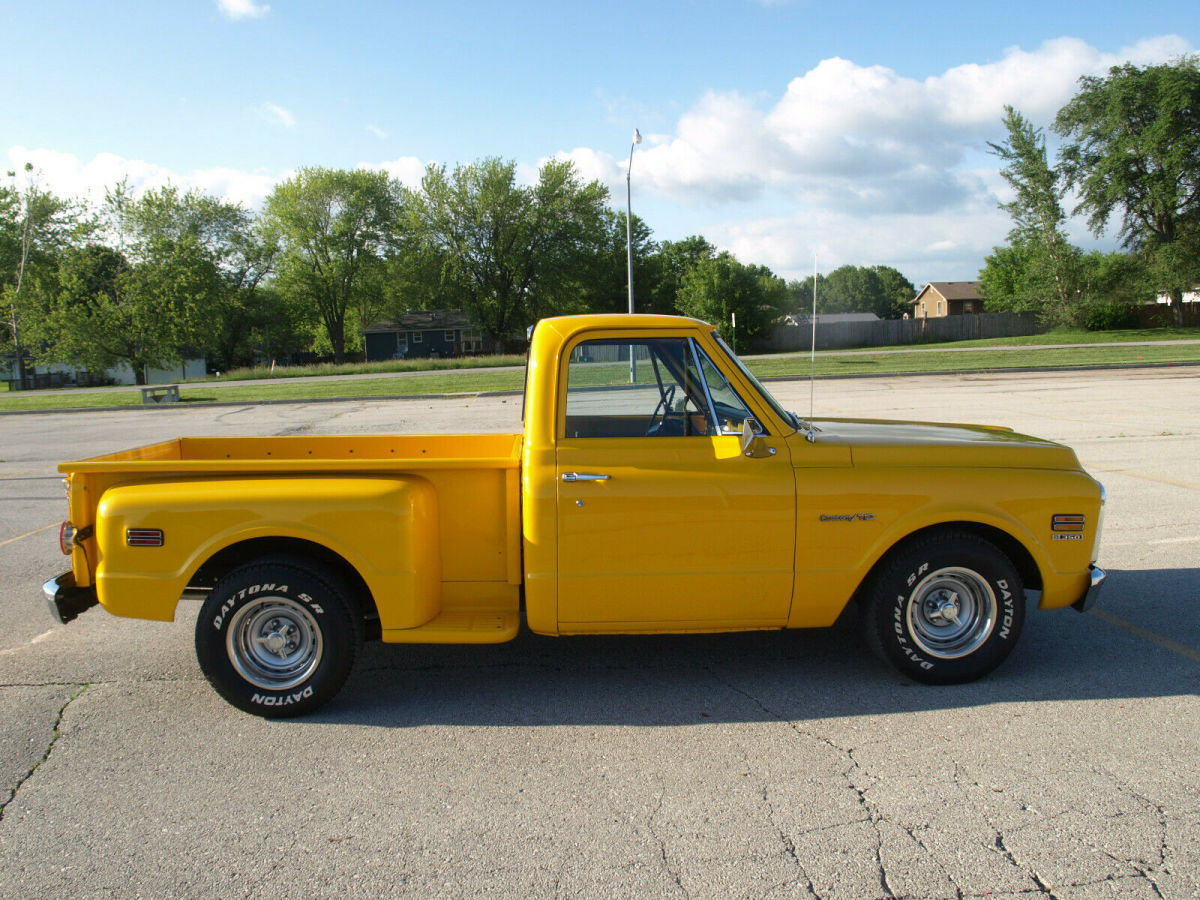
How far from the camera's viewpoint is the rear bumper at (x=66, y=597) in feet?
13.2

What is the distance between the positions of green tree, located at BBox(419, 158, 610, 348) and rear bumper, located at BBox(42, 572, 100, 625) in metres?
66.2

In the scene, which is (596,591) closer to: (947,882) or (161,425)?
Result: (947,882)

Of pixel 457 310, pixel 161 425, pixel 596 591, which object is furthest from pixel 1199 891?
pixel 457 310

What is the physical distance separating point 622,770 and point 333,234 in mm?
71306

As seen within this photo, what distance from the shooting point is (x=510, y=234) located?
224 ft

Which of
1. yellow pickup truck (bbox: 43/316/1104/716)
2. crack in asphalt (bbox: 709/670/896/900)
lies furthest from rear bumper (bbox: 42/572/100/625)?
crack in asphalt (bbox: 709/670/896/900)

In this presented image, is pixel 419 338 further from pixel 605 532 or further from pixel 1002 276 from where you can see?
pixel 605 532

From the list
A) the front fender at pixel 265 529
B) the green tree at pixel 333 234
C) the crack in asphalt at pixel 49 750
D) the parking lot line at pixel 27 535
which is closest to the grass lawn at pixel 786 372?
the parking lot line at pixel 27 535

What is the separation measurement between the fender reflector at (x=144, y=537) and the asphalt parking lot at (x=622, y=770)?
87 centimetres

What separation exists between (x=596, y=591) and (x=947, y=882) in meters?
1.80

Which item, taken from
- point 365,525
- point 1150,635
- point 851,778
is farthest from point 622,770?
point 1150,635

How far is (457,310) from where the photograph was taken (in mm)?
75188

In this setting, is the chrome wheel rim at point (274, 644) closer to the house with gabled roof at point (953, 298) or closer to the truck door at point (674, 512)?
the truck door at point (674, 512)

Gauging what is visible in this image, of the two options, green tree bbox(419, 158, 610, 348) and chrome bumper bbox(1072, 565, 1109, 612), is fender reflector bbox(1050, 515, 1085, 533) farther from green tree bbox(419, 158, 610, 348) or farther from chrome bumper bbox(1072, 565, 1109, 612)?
green tree bbox(419, 158, 610, 348)
